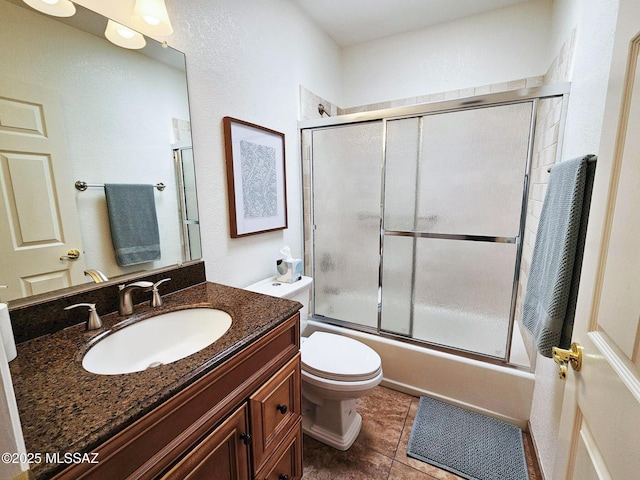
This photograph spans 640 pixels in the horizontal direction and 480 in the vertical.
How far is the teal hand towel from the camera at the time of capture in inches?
37.5

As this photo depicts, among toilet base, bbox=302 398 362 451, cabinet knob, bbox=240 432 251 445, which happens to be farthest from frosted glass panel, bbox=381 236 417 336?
cabinet knob, bbox=240 432 251 445

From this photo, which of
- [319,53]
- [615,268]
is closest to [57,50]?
[615,268]

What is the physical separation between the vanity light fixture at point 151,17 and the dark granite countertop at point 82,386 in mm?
1100

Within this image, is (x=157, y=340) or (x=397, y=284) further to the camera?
(x=397, y=284)

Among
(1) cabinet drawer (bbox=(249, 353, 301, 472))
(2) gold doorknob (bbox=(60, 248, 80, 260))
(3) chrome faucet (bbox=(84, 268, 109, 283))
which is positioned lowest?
(1) cabinet drawer (bbox=(249, 353, 301, 472))

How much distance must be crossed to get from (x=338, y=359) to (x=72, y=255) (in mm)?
1216

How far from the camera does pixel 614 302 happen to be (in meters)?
0.55

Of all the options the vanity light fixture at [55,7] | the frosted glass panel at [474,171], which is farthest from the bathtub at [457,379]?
the vanity light fixture at [55,7]

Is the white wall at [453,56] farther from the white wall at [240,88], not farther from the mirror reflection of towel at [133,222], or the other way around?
the mirror reflection of towel at [133,222]

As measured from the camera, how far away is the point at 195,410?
698 mm

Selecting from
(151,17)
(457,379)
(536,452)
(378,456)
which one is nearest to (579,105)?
(457,379)

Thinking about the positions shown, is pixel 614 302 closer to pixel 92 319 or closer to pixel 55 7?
pixel 92 319

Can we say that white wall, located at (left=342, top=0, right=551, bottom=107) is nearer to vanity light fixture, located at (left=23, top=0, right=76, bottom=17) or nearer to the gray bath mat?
vanity light fixture, located at (left=23, top=0, right=76, bottom=17)

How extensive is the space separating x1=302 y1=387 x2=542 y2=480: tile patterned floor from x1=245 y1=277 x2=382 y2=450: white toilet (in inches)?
2.1
